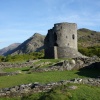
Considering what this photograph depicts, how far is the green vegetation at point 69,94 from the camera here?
1556 cm

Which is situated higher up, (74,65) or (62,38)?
(62,38)

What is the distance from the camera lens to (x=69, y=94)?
625 inches

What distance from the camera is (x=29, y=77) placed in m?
24.7

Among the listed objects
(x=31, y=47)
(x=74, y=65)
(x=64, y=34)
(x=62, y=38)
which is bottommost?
(x=74, y=65)

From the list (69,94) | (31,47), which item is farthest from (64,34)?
(31,47)

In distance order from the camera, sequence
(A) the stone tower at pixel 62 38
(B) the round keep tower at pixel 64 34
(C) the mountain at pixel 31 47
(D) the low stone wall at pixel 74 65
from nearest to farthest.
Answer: (D) the low stone wall at pixel 74 65 < (A) the stone tower at pixel 62 38 < (B) the round keep tower at pixel 64 34 < (C) the mountain at pixel 31 47

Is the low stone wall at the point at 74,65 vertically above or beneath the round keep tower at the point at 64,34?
beneath

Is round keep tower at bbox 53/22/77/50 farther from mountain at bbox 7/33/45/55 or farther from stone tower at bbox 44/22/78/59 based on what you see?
mountain at bbox 7/33/45/55

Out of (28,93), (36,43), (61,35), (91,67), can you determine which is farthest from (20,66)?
(36,43)

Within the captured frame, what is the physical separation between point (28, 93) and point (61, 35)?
3323cm

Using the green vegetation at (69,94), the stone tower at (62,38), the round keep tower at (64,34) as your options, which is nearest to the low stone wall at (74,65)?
the green vegetation at (69,94)

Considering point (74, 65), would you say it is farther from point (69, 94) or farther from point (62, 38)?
Answer: point (62, 38)

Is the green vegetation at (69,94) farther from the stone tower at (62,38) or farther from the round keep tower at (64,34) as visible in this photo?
the round keep tower at (64,34)

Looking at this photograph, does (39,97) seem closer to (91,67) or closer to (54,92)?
(54,92)
